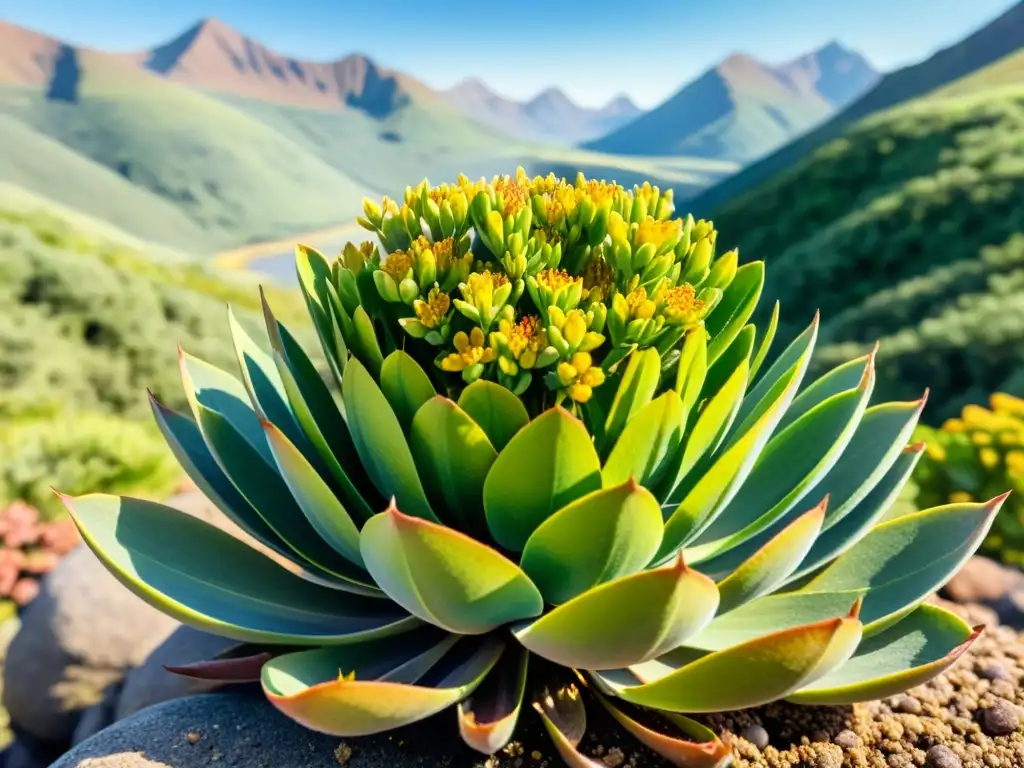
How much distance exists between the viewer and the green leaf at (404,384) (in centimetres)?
171

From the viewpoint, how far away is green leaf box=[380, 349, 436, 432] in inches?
67.4

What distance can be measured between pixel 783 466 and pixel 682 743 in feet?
2.81

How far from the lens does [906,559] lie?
6.55ft

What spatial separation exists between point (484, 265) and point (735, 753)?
4.54 ft

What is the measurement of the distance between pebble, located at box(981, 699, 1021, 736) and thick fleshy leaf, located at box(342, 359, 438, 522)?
5.14 feet

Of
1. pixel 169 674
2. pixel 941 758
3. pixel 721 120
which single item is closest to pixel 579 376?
pixel 941 758

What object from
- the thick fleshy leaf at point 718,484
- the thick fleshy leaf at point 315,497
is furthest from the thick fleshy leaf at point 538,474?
the thick fleshy leaf at point 315,497

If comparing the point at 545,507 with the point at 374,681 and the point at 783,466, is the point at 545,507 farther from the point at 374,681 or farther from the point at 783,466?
the point at 783,466

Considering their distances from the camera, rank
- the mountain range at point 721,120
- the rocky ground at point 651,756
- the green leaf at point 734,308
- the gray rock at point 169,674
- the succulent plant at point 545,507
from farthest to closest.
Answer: the mountain range at point 721,120
the gray rock at point 169,674
the green leaf at point 734,308
the rocky ground at point 651,756
the succulent plant at point 545,507

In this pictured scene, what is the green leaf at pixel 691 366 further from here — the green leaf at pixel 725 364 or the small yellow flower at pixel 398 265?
the small yellow flower at pixel 398 265

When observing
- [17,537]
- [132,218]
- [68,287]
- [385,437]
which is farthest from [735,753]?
[132,218]

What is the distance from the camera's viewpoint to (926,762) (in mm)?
1826

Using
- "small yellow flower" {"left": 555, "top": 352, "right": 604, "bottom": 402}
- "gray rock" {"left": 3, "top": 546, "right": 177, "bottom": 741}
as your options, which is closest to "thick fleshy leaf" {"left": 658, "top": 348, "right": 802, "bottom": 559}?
"small yellow flower" {"left": 555, "top": 352, "right": 604, "bottom": 402}

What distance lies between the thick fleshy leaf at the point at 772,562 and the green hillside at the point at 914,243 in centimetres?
782
